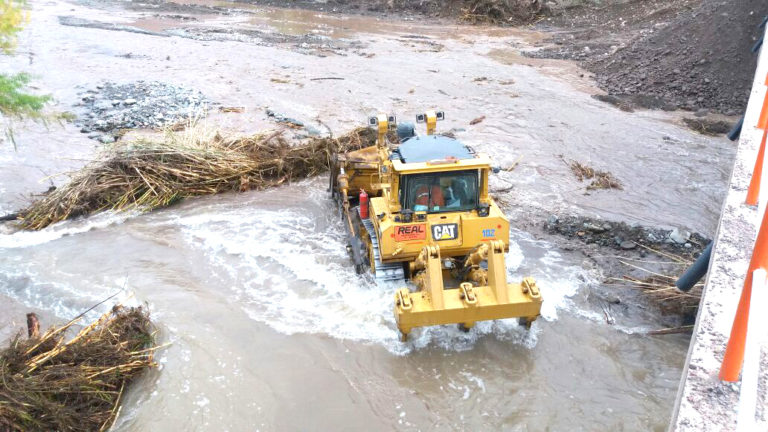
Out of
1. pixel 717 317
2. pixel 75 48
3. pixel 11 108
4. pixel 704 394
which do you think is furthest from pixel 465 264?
pixel 75 48

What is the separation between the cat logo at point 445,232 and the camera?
6.86m

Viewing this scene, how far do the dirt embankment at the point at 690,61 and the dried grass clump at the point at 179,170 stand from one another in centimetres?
931

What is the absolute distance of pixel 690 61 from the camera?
16.4 m

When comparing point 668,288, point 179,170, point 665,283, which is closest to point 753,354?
point 668,288

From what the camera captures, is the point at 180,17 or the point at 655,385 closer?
the point at 655,385

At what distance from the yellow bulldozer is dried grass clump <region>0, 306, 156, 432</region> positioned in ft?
9.97

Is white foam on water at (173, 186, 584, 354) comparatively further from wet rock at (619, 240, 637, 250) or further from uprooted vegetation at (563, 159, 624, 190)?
uprooted vegetation at (563, 159, 624, 190)

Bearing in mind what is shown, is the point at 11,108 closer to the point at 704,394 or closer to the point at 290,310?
the point at 290,310

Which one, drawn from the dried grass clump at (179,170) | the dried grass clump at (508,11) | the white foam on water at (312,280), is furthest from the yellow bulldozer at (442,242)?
the dried grass clump at (508,11)

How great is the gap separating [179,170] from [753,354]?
34.4ft

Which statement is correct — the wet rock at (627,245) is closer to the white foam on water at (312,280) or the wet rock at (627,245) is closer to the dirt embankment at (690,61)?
the white foam on water at (312,280)

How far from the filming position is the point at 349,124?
15.0m

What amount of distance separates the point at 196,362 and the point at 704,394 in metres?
5.63

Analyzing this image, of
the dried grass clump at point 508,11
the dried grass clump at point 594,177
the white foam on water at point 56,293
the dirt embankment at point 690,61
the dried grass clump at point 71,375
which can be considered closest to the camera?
the dried grass clump at point 71,375
